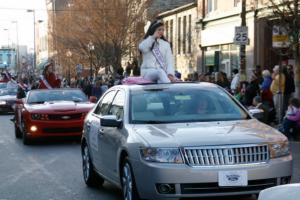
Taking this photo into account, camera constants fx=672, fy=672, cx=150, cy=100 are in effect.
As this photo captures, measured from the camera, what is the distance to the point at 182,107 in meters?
7.98

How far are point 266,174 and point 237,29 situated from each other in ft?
46.3

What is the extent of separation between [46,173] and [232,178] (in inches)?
196

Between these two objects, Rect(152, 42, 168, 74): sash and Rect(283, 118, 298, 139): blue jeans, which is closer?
Rect(152, 42, 168, 74): sash

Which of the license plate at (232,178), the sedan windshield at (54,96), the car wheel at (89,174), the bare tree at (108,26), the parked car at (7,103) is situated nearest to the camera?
the license plate at (232,178)

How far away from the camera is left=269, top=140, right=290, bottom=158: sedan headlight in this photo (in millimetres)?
7039

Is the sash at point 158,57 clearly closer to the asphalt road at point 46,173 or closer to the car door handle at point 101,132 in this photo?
the asphalt road at point 46,173

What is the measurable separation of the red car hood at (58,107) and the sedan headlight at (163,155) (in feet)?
29.0

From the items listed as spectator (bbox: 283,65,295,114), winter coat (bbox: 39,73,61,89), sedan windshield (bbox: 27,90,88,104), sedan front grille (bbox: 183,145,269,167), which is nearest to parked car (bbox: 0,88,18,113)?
winter coat (bbox: 39,73,61,89)

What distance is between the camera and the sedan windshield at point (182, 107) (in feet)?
25.6

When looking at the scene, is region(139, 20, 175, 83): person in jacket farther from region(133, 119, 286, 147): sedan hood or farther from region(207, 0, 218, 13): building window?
region(207, 0, 218, 13): building window

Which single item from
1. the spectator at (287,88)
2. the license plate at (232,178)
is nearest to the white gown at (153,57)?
the license plate at (232,178)

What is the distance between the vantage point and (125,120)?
780 cm

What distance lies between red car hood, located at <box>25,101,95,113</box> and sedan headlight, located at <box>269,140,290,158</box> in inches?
351

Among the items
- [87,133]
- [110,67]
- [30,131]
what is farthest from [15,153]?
[110,67]
